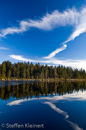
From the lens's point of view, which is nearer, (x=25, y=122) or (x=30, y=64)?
(x=25, y=122)

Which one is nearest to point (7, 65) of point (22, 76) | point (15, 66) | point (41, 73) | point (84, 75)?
point (15, 66)

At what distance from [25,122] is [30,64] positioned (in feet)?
425

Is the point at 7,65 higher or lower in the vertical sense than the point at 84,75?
higher

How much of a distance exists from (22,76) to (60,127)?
119485 mm

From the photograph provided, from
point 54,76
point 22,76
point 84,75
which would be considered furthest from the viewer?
point 84,75

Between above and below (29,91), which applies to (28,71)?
above

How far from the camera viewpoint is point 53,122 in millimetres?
8008

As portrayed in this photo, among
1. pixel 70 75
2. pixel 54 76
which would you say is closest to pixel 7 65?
pixel 54 76

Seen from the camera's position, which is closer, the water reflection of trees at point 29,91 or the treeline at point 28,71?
the water reflection of trees at point 29,91

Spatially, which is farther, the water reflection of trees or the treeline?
the treeline

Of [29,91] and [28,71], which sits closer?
[29,91]

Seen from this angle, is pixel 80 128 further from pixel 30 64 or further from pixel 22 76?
pixel 30 64

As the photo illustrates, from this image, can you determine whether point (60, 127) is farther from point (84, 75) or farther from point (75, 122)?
point (84, 75)

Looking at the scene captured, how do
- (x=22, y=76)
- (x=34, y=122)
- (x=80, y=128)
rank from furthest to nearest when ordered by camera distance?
1. (x=22, y=76)
2. (x=34, y=122)
3. (x=80, y=128)
